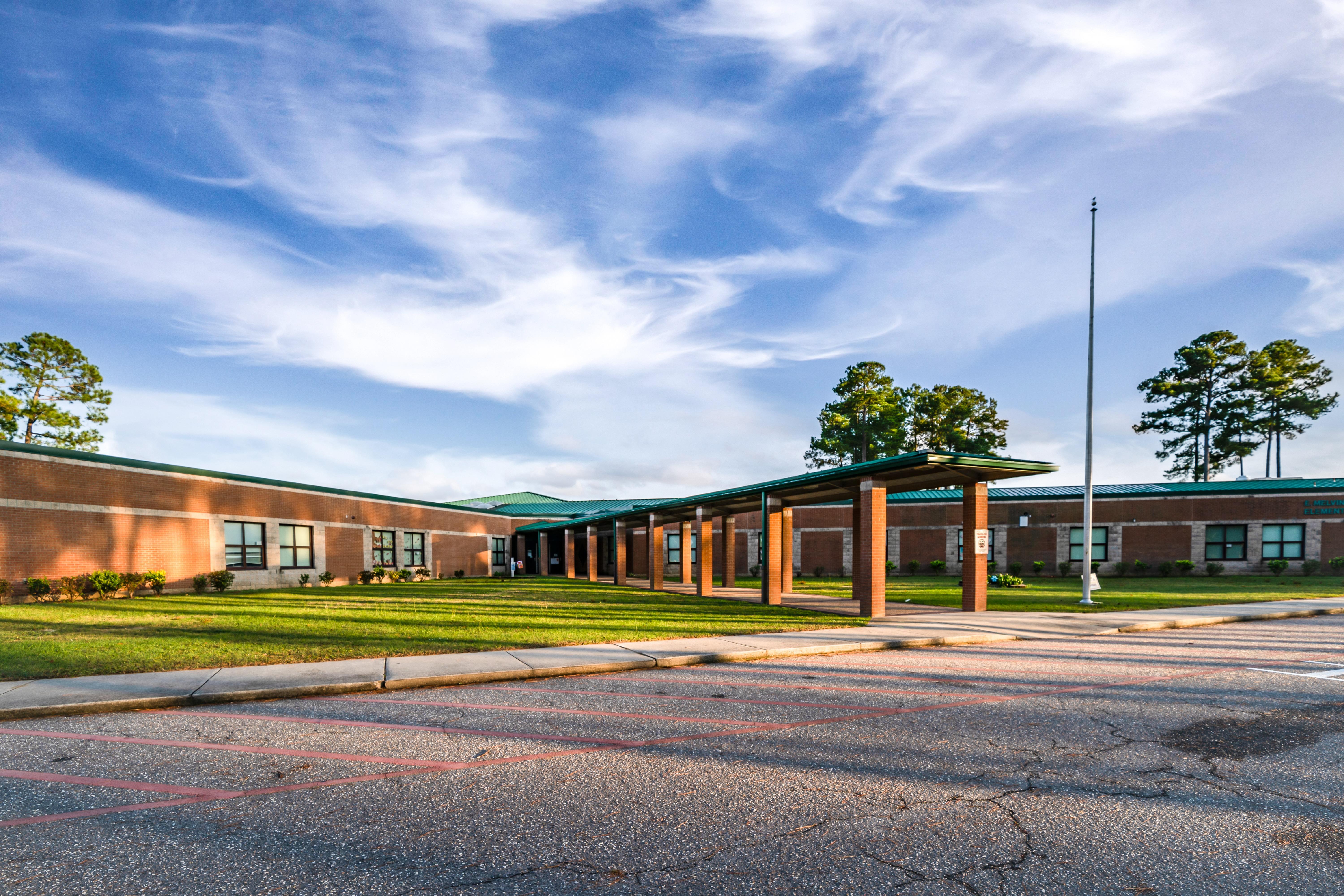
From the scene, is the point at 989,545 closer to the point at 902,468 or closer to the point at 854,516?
the point at 854,516

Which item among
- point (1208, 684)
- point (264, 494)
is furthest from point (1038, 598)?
point (264, 494)

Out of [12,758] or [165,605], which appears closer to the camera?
[12,758]

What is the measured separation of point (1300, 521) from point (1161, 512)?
6.09m

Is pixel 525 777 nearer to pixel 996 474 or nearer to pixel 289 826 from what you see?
pixel 289 826

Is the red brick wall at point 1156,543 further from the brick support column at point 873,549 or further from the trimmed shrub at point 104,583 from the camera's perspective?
the trimmed shrub at point 104,583

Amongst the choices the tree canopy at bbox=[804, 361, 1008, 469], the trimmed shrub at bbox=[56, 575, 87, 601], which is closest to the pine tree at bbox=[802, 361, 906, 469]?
the tree canopy at bbox=[804, 361, 1008, 469]

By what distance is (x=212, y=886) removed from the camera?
146 inches

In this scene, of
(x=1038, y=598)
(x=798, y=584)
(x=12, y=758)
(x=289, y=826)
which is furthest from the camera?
(x=798, y=584)

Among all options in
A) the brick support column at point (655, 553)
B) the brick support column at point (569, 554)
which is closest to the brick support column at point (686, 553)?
the brick support column at point (655, 553)

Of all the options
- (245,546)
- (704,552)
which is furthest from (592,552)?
(245,546)

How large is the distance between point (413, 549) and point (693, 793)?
39225 mm

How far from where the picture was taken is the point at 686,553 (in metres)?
34.0

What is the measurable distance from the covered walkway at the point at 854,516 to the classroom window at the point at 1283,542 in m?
21.8

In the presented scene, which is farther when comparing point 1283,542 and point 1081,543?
point 1081,543
